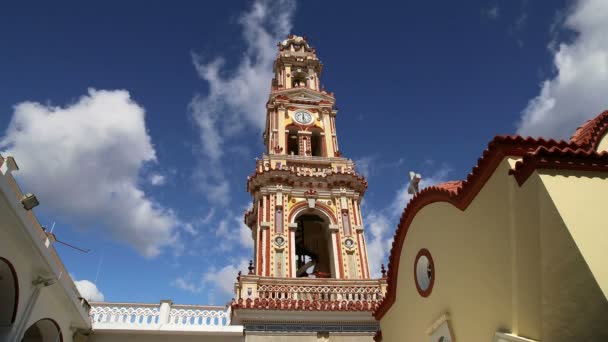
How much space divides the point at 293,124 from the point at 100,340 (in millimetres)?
12249

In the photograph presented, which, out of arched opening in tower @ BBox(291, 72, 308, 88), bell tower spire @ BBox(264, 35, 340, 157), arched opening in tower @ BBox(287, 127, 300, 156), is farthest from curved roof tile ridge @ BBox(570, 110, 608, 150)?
arched opening in tower @ BBox(291, 72, 308, 88)

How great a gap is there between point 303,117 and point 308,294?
980 cm

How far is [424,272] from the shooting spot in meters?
8.32

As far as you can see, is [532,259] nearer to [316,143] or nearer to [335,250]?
[335,250]

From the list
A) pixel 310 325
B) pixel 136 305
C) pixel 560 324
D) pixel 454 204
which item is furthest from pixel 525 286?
pixel 136 305

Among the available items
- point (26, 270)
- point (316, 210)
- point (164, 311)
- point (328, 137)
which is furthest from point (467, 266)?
point (328, 137)

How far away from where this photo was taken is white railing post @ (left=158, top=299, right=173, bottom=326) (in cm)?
1243

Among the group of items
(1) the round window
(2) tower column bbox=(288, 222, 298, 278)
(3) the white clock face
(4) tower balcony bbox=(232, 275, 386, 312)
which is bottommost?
(1) the round window

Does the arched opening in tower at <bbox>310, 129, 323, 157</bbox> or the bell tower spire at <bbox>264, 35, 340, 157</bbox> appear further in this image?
the arched opening in tower at <bbox>310, 129, 323, 157</bbox>

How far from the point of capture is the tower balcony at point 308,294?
13.1 m

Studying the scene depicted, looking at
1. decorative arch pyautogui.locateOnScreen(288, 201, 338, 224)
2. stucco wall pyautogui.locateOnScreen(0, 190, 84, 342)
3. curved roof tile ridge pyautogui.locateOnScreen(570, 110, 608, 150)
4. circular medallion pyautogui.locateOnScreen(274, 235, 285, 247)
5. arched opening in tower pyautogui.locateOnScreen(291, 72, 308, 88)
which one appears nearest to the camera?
curved roof tile ridge pyautogui.locateOnScreen(570, 110, 608, 150)

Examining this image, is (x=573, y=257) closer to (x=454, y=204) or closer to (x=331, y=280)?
(x=454, y=204)

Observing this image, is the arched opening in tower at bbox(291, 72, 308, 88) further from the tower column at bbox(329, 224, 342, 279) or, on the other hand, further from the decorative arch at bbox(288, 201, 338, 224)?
the tower column at bbox(329, 224, 342, 279)

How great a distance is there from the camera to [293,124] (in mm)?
20703
